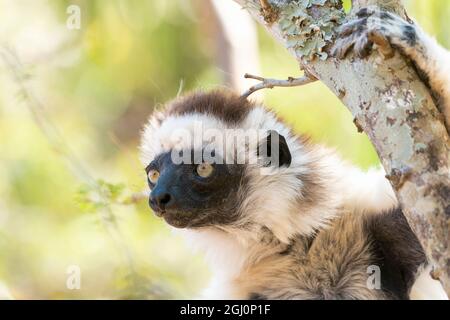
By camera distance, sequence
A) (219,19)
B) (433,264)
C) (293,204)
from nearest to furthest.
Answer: (433,264)
(293,204)
(219,19)

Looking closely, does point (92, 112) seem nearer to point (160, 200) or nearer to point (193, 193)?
point (193, 193)

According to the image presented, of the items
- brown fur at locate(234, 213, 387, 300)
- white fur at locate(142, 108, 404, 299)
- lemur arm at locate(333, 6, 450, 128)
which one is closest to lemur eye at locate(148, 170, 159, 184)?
white fur at locate(142, 108, 404, 299)

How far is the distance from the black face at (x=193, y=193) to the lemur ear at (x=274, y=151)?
0.65ft

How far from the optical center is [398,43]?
3871 millimetres

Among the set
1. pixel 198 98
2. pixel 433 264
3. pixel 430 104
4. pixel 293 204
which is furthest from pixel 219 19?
pixel 433 264

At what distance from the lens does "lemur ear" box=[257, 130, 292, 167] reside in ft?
17.7

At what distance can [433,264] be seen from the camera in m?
3.46

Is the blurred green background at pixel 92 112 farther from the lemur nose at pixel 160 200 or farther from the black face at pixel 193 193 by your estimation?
the lemur nose at pixel 160 200

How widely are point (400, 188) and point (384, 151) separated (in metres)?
0.21

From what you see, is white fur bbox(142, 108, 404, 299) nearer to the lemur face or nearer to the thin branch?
the lemur face

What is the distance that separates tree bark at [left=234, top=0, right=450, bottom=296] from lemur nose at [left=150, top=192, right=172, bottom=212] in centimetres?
140

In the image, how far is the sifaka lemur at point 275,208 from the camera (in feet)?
17.0

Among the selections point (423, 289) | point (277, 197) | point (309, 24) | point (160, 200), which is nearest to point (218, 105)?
point (277, 197)
